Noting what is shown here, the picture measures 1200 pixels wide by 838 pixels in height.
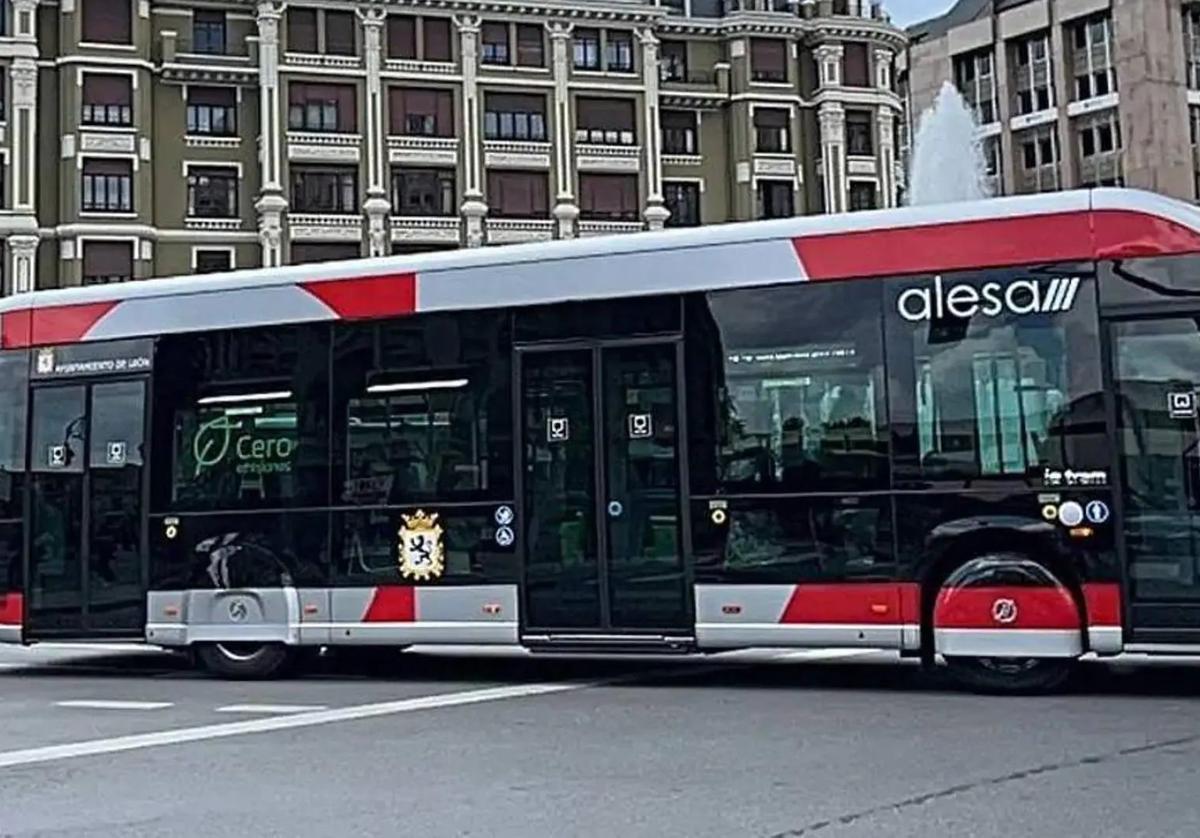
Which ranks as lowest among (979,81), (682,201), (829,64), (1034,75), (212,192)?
(212,192)

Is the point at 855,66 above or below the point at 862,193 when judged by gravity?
above

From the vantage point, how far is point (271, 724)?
10570 mm

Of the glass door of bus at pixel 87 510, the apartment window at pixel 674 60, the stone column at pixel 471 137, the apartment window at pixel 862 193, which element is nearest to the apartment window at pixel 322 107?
the stone column at pixel 471 137

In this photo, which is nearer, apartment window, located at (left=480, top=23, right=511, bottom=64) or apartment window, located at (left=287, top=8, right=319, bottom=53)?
apartment window, located at (left=287, top=8, right=319, bottom=53)

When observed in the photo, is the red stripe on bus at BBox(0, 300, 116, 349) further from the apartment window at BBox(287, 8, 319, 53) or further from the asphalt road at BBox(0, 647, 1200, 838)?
the apartment window at BBox(287, 8, 319, 53)

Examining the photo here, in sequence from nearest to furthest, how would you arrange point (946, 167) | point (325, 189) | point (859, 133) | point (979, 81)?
point (946, 167) < point (325, 189) < point (859, 133) < point (979, 81)

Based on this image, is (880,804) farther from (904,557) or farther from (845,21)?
(845,21)

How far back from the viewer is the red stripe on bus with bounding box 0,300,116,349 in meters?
14.1

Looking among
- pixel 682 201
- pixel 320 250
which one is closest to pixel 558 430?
pixel 320 250

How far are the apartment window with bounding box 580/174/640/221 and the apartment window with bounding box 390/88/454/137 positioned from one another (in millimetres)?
5230

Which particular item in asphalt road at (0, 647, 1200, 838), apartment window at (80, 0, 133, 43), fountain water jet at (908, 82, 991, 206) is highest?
apartment window at (80, 0, 133, 43)

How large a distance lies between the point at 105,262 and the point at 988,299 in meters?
45.6

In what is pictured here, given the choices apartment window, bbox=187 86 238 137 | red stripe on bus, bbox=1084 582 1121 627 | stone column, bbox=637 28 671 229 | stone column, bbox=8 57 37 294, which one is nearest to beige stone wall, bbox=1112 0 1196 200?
stone column, bbox=637 28 671 229

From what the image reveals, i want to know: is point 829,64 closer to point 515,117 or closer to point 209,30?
point 515,117
